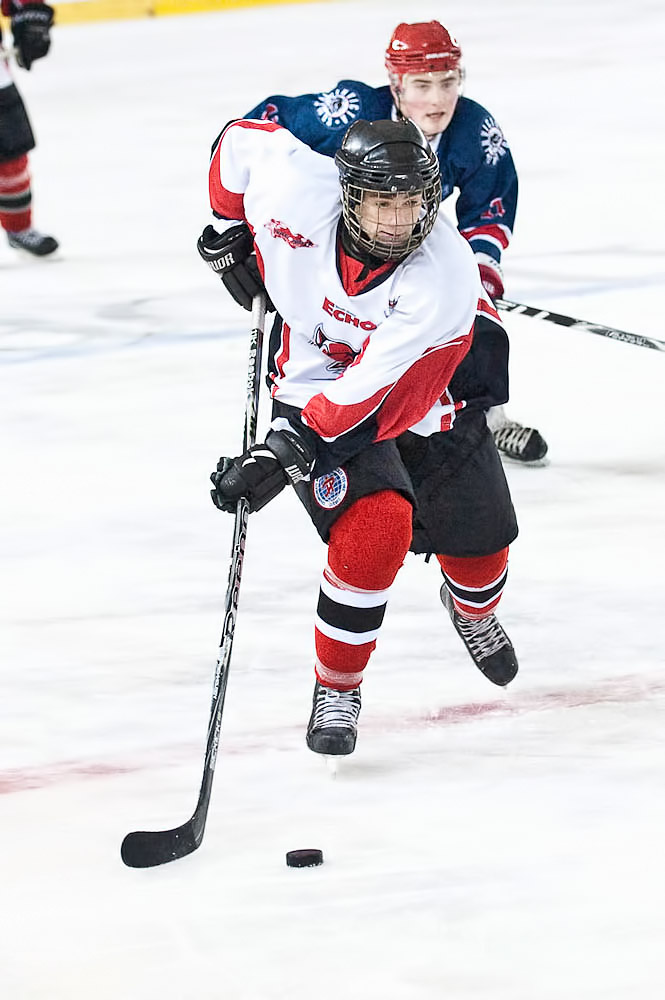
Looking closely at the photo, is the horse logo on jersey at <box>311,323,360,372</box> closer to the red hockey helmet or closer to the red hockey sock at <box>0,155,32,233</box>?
the red hockey helmet

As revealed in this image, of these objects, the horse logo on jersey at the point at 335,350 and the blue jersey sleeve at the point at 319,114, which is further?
the blue jersey sleeve at the point at 319,114

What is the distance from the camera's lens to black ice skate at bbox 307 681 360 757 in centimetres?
221

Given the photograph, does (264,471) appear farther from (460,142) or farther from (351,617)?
(460,142)

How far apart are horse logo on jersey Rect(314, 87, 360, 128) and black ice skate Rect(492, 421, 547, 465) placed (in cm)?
68

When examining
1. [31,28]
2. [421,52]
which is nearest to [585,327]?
[421,52]

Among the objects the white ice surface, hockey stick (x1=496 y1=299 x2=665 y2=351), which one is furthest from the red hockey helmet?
the white ice surface

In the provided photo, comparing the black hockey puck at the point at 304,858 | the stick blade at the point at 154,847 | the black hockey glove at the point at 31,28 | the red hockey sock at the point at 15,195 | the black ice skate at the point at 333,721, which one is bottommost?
the red hockey sock at the point at 15,195

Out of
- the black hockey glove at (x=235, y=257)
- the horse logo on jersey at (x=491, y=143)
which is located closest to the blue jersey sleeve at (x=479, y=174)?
the horse logo on jersey at (x=491, y=143)

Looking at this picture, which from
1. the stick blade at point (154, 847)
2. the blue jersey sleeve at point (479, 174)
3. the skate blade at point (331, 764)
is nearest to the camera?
the stick blade at point (154, 847)

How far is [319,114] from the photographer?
3.05 meters

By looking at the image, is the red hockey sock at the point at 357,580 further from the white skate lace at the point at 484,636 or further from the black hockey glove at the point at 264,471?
the white skate lace at the point at 484,636

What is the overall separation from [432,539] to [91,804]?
586mm

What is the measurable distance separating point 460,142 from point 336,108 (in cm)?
24

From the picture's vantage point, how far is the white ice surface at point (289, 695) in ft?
5.97
